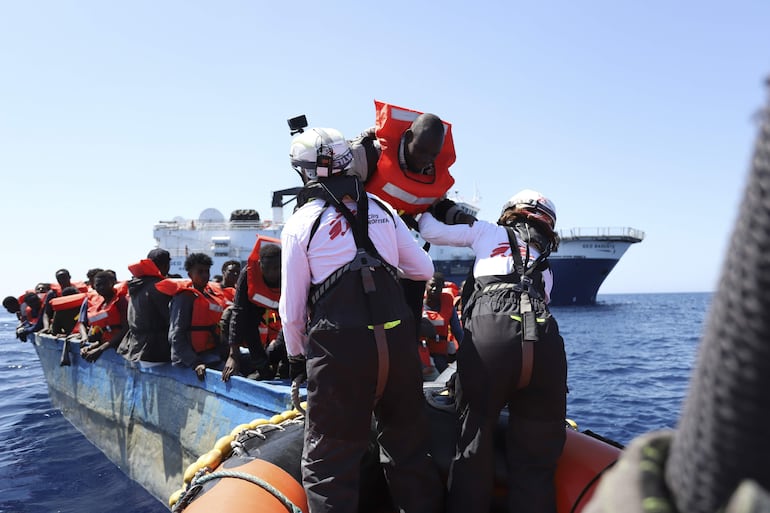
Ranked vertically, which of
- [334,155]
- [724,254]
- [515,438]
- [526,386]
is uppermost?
[334,155]

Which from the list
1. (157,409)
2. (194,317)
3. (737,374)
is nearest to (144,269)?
(194,317)

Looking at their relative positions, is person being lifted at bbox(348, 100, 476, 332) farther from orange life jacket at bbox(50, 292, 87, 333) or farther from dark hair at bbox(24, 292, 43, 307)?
dark hair at bbox(24, 292, 43, 307)

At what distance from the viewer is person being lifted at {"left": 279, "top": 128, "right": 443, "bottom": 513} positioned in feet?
7.48

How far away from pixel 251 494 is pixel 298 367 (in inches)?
24.5

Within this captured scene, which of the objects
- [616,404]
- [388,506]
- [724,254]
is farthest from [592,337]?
[724,254]

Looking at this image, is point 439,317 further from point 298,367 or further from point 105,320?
point 105,320

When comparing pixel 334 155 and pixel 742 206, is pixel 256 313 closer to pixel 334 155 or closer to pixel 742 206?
pixel 334 155

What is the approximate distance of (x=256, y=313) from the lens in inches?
203

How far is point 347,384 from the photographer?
7.41ft

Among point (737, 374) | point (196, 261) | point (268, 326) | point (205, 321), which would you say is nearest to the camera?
point (737, 374)

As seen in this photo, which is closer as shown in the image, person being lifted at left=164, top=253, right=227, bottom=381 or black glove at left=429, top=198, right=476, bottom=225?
black glove at left=429, top=198, right=476, bottom=225

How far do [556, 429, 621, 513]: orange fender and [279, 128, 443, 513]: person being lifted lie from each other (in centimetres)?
64

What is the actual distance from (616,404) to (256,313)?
9.07 m

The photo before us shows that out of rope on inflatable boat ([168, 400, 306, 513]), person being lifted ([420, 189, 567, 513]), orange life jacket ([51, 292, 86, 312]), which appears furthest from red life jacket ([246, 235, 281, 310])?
orange life jacket ([51, 292, 86, 312])
